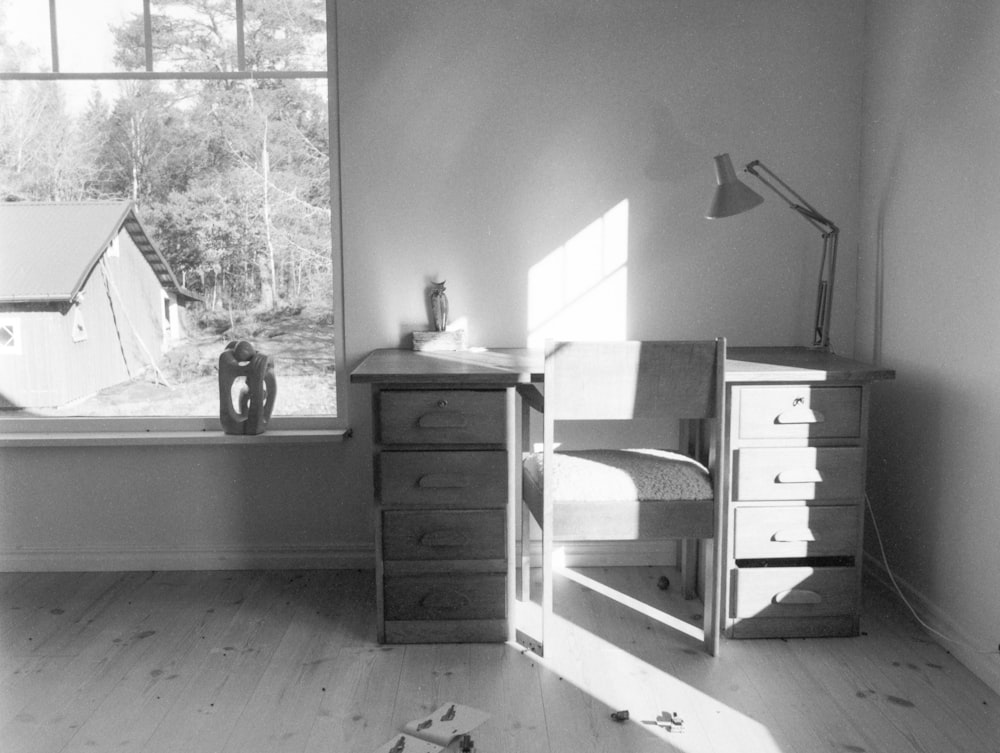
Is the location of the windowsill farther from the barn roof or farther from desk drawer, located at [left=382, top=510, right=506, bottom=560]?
desk drawer, located at [left=382, top=510, right=506, bottom=560]

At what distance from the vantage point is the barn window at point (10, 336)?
3107mm

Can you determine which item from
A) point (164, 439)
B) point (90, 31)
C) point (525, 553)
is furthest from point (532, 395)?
point (90, 31)

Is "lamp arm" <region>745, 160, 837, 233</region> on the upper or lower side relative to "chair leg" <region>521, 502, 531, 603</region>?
upper

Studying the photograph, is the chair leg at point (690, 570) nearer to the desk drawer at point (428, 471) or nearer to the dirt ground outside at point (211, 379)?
the desk drawer at point (428, 471)

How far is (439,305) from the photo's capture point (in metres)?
3.02

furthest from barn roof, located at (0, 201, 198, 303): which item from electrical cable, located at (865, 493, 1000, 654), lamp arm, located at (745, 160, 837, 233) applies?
electrical cable, located at (865, 493, 1000, 654)

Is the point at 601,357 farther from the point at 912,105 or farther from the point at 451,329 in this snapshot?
the point at 912,105

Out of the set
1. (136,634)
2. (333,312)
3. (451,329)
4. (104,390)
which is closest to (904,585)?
(451,329)

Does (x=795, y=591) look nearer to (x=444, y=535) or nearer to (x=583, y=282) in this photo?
(x=444, y=535)

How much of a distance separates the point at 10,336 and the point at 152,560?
887mm

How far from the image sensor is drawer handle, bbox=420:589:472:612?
2.50 m

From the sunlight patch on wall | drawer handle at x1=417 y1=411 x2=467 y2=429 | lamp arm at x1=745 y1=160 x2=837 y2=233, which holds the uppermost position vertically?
lamp arm at x1=745 y1=160 x2=837 y2=233

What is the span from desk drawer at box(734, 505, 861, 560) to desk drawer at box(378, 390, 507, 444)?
27.8 inches

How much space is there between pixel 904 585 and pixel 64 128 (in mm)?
3026
